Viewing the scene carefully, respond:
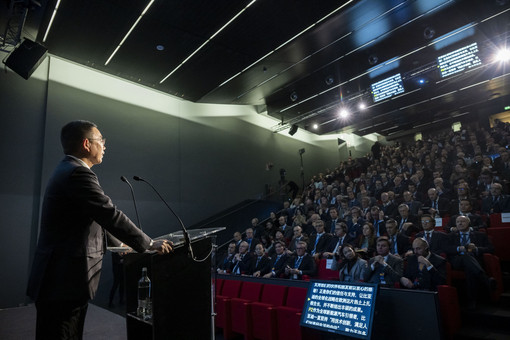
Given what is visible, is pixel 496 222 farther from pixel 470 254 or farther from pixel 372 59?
pixel 372 59

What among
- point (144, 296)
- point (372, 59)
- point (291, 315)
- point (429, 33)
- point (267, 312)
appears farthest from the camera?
point (372, 59)

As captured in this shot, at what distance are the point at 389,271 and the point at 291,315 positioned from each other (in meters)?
1.10

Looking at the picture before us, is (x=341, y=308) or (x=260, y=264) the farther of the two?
(x=260, y=264)

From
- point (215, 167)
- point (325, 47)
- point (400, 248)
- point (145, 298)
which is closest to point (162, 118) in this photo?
point (215, 167)

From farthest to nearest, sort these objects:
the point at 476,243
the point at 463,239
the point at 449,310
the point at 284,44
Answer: the point at 284,44 < the point at 463,239 < the point at 476,243 < the point at 449,310

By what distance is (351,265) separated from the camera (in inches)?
143

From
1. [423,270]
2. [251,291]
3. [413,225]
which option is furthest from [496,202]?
[251,291]

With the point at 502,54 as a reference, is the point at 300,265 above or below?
below

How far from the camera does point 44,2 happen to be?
17.9 ft

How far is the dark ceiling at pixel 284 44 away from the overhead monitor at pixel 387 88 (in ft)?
0.62

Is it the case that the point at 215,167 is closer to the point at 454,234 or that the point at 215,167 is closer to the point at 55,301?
the point at 454,234

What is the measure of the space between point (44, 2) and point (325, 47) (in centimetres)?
551

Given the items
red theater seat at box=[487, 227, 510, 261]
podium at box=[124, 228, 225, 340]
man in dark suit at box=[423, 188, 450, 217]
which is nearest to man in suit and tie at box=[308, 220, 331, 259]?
man in dark suit at box=[423, 188, 450, 217]

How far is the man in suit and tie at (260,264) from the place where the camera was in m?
4.89
